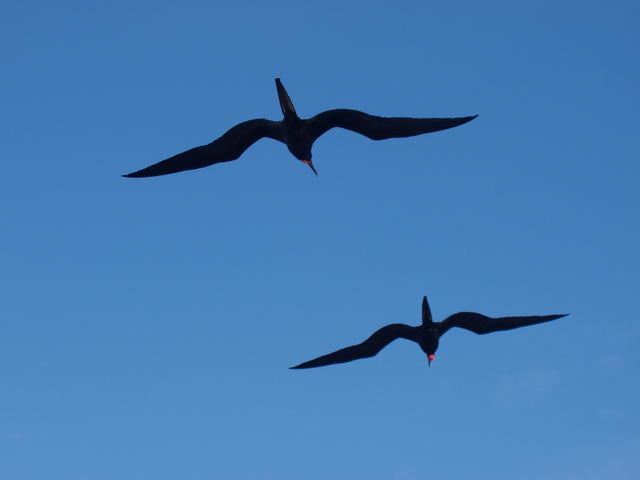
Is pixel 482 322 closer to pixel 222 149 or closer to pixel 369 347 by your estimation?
pixel 369 347

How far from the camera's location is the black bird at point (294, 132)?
20.0m

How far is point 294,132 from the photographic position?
19984mm

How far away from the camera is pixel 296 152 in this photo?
20406mm

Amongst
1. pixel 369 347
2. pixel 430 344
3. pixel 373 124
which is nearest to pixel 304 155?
pixel 373 124

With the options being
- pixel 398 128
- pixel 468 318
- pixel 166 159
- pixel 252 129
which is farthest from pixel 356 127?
pixel 468 318

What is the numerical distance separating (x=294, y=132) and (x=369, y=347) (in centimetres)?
671

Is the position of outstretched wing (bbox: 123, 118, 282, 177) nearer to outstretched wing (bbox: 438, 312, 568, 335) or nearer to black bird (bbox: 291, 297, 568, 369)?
black bird (bbox: 291, 297, 568, 369)

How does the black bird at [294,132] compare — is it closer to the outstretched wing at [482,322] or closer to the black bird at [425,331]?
the black bird at [425,331]

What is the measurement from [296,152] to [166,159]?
3223mm

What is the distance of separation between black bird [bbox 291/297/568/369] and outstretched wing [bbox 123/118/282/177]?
6.27 metres

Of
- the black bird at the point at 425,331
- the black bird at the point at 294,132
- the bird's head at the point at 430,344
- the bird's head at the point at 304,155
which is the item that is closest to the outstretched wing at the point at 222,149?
the black bird at the point at 294,132

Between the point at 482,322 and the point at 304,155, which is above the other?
the point at 304,155

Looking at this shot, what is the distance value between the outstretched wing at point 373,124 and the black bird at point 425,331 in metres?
4.98

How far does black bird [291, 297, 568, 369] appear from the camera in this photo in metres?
22.8
